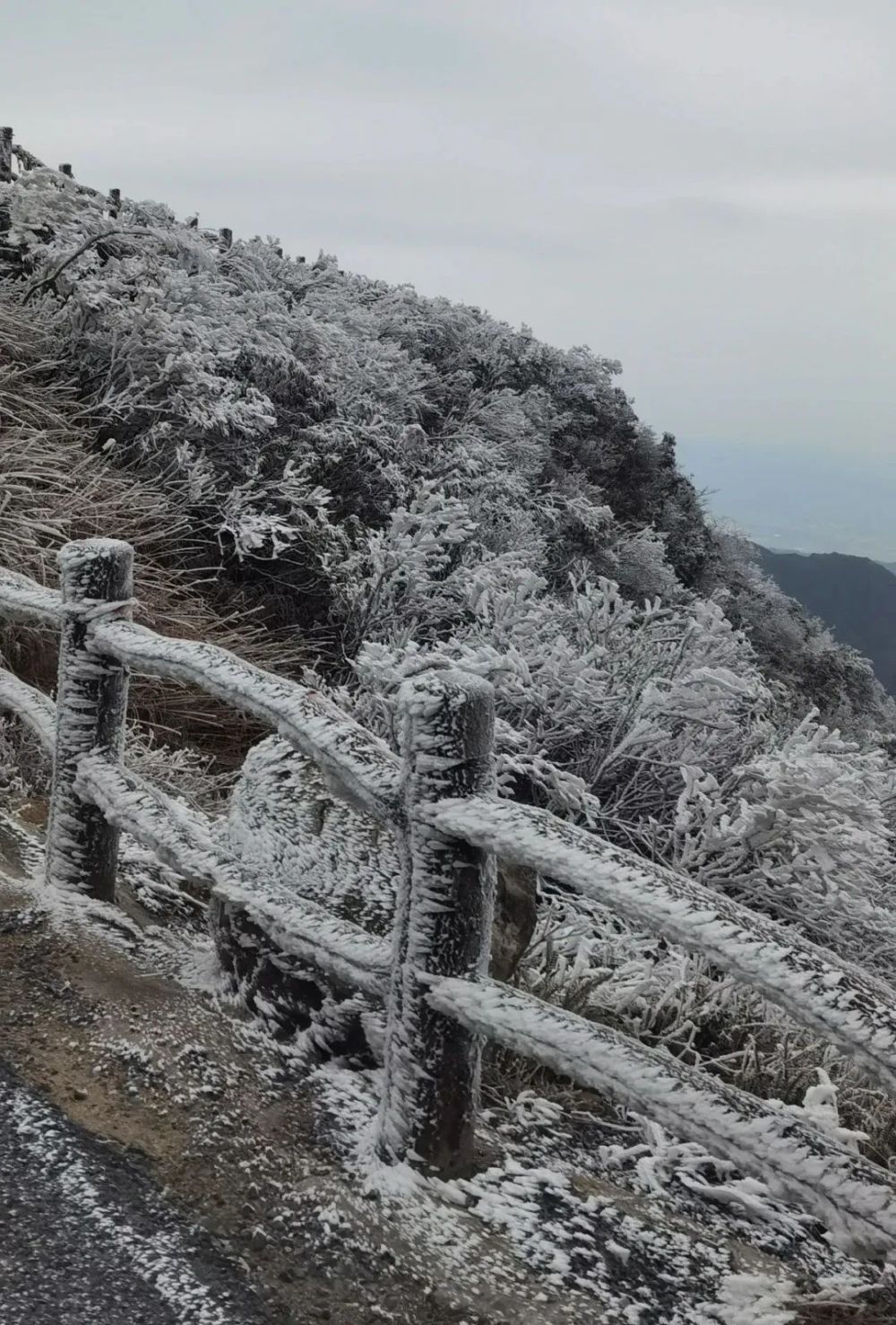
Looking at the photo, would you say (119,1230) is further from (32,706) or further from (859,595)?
(859,595)

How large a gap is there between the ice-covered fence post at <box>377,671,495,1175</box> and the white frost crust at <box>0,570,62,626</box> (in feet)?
4.66

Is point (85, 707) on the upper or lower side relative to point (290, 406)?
lower

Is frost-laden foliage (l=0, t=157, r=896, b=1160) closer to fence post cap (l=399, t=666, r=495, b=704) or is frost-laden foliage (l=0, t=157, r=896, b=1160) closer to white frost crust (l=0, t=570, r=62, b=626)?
fence post cap (l=399, t=666, r=495, b=704)

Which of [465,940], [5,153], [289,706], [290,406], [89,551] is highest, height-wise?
[5,153]

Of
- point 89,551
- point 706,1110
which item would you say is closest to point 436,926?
point 706,1110

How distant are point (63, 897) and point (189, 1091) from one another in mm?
888

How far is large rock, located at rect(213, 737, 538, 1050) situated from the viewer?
235 cm

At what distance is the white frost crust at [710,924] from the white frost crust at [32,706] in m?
1.71

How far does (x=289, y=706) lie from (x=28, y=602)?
1256 mm

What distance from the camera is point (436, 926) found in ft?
6.23

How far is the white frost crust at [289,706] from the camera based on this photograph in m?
2.04

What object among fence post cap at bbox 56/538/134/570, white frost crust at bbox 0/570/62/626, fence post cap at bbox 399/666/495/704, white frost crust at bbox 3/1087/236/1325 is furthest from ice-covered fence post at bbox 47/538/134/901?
fence post cap at bbox 399/666/495/704

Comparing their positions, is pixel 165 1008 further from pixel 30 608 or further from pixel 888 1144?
pixel 888 1144

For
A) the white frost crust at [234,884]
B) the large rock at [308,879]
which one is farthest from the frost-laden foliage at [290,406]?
the large rock at [308,879]
